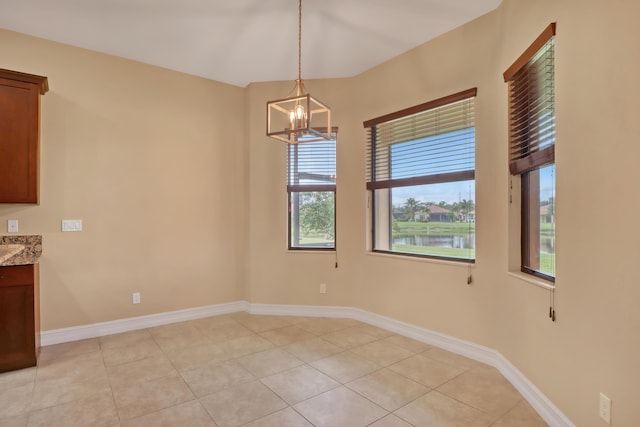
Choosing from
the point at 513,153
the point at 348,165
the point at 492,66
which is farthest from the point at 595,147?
the point at 348,165

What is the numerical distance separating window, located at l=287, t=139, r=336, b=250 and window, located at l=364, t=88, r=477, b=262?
0.54 metres

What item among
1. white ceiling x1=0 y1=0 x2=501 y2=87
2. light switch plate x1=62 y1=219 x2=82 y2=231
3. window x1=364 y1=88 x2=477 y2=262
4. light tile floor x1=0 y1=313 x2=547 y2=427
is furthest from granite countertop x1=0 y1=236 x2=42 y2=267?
window x1=364 y1=88 x2=477 y2=262

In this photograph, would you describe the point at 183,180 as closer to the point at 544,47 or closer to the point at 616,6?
the point at 544,47

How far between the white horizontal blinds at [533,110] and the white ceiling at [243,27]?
792mm

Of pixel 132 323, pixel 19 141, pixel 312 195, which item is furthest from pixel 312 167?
pixel 19 141

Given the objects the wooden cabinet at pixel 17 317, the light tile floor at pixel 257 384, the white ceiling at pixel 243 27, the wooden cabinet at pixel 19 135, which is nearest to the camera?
the light tile floor at pixel 257 384

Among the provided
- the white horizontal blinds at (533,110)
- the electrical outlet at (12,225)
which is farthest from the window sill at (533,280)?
the electrical outlet at (12,225)

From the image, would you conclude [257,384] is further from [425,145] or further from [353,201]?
[425,145]

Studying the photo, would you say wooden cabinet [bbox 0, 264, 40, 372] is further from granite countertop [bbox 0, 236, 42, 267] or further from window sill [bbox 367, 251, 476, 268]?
window sill [bbox 367, 251, 476, 268]

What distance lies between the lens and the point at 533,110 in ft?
7.86

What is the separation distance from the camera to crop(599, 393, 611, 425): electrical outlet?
1607mm

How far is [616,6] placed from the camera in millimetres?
1557

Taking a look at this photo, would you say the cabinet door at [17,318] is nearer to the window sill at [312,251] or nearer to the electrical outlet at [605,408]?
the window sill at [312,251]

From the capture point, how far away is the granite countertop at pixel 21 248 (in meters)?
2.88
